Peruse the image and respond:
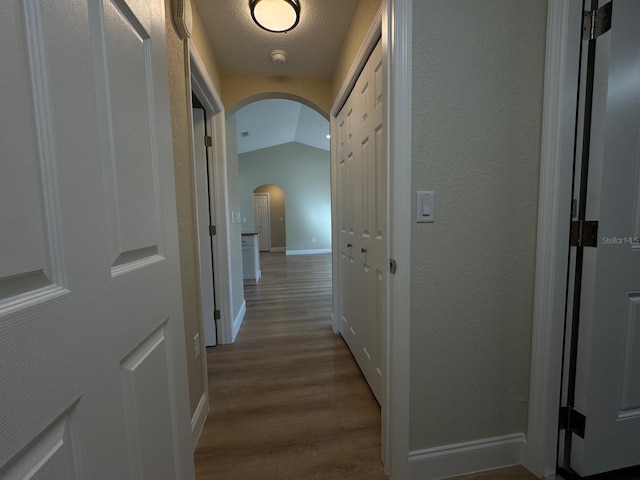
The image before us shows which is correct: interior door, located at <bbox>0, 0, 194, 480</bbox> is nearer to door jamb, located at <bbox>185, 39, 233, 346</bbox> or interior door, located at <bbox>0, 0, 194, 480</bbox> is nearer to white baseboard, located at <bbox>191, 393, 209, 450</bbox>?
white baseboard, located at <bbox>191, 393, 209, 450</bbox>

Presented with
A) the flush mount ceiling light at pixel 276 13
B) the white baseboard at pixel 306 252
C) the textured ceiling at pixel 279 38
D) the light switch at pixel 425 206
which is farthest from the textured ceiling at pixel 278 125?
the light switch at pixel 425 206

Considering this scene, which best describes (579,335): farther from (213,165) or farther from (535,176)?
(213,165)

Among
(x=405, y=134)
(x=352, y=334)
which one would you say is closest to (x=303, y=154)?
(x=352, y=334)

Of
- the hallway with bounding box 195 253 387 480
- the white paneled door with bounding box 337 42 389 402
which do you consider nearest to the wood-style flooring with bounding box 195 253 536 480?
the hallway with bounding box 195 253 387 480

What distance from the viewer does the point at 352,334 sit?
2.10 meters

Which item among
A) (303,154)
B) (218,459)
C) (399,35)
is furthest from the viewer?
(303,154)

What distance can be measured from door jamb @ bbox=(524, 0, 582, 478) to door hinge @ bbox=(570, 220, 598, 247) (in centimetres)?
3

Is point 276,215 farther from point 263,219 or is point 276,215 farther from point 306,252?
point 306,252

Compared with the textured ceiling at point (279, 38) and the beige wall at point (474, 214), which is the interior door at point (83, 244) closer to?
the beige wall at point (474, 214)

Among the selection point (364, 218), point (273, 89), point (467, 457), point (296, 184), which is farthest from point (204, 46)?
point (296, 184)

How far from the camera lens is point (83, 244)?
1.52 ft

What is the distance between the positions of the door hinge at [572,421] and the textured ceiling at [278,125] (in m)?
4.78

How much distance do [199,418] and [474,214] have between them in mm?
1693

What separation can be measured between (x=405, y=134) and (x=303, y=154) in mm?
8194
